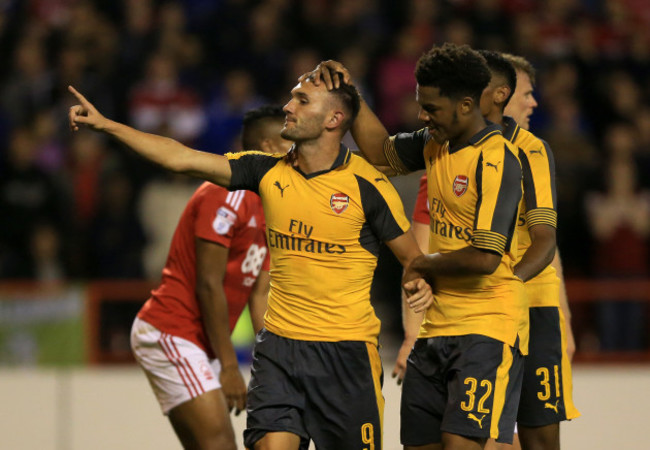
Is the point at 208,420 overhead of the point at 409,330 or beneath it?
beneath

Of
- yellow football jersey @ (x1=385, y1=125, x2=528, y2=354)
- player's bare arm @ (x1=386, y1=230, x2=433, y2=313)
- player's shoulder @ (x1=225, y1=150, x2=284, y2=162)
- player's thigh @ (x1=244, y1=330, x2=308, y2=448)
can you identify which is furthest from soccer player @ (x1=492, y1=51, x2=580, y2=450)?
player's thigh @ (x1=244, y1=330, x2=308, y2=448)

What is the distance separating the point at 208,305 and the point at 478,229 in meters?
1.53

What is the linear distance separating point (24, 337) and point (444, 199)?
15.4 ft

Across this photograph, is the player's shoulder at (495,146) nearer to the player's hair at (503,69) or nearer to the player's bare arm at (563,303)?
the player's hair at (503,69)

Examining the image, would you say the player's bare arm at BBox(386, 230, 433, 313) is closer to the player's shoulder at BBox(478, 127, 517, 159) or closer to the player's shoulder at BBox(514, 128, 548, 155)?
the player's shoulder at BBox(478, 127, 517, 159)

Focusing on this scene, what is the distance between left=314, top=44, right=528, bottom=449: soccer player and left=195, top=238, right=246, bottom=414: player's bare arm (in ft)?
3.26

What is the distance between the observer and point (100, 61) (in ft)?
34.1

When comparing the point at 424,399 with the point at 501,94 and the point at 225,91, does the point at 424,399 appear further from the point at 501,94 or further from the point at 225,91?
the point at 225,91

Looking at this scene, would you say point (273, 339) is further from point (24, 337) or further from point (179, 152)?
point (24, 337)

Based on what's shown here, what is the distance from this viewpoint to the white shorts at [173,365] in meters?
5.16

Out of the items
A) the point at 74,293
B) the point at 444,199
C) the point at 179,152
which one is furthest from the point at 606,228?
the point at 179,152

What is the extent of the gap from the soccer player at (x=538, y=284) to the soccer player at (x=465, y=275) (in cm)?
20

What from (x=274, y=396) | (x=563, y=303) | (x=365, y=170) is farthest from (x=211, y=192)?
(x=563, y=303)

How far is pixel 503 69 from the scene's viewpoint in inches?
180
